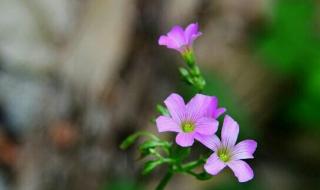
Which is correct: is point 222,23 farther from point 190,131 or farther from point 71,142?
point 190,131

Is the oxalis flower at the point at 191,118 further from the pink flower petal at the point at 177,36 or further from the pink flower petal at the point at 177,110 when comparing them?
the pink flower petal at the point at 177,36

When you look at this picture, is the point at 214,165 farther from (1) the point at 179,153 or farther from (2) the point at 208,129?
(1) the point at 179,153

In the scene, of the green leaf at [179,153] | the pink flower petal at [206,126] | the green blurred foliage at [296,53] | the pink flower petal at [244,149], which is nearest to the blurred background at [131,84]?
the green blurred foliage at [296,53]

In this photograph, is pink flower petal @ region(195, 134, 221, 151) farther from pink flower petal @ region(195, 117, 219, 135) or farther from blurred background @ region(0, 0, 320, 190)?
blurred background @ region(0, 0, 320, 190)

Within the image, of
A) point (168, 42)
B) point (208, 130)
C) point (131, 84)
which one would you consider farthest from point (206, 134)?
point (131, 84)

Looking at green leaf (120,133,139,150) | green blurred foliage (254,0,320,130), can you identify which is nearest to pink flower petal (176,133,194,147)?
green leaf (120,133,139,150)

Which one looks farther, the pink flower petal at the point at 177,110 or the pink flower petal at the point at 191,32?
the pink flower petal at the point at 191,32
